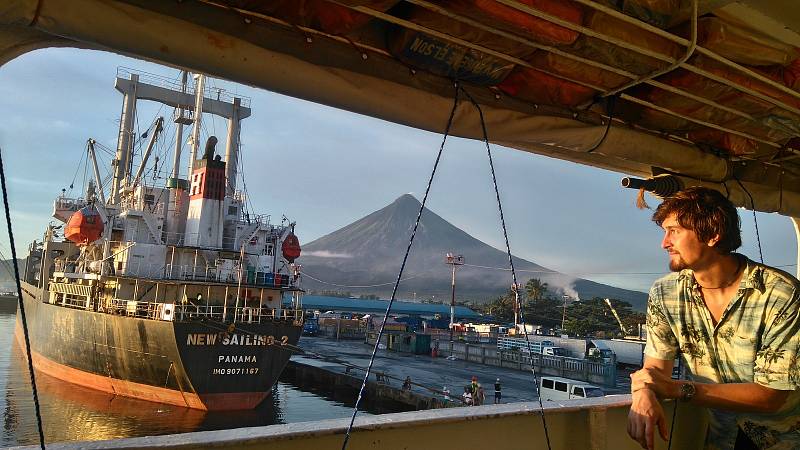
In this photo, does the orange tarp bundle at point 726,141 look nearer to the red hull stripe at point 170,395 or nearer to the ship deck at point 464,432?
the ship deck at point 464,432

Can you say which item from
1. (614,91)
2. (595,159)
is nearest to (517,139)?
(614,91)

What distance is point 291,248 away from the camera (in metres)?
22.7

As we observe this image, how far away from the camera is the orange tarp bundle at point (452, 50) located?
2248 millimetres

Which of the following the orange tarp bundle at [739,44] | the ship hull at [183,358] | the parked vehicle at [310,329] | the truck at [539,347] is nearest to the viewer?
the orange tarp bundle at [739,44]

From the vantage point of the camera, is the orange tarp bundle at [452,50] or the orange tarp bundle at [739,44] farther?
the orange tarp bundle at [739,44]

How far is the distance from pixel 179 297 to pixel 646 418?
69.8ft

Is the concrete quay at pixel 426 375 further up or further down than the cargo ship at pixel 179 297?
further down

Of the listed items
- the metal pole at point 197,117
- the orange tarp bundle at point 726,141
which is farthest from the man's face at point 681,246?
the metal pole at point 197,117

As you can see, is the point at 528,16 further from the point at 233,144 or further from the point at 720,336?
the point at 233,144

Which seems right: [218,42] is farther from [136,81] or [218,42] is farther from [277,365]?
[136,81]

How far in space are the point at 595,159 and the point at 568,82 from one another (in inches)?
43.7

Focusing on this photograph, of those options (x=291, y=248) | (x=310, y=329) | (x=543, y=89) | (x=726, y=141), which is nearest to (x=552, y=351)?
(x=291, y=248)

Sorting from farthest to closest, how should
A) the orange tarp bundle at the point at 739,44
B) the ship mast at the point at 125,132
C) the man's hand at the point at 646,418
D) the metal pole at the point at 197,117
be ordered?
the ship mast at the point at 125,132 → the metal pole at the point at 197,117 → the orange tarp bundle at the point at 739,44 → the man's hand at the point at 646,418

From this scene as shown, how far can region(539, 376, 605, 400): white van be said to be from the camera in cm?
Result: 1609
